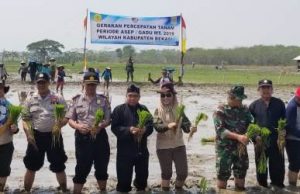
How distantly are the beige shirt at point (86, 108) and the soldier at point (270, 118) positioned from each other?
2.25m

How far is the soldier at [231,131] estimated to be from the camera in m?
7.20

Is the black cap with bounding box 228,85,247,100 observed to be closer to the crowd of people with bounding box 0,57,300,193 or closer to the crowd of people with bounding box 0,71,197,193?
the crowd of people with bounding box 0,57,300,193

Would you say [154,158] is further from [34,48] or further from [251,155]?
[34,48]

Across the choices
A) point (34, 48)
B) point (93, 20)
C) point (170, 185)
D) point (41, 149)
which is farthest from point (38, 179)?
point (34, 48)

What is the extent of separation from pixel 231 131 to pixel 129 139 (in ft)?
4.85

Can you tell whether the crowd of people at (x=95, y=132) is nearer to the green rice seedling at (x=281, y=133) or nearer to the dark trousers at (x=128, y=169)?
the dark trousers at (x=128, y=169)

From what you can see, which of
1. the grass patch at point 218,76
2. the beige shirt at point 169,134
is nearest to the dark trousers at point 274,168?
the beige shirt at point 169,134

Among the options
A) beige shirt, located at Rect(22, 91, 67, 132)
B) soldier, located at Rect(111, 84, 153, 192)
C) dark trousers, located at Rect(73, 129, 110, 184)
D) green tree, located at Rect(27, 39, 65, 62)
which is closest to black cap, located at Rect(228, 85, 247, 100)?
soldier, located at Rect(111, 84, 153, 192)

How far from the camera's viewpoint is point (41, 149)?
710 cm

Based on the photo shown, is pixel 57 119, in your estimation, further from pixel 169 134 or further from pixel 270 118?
pixel 270 118

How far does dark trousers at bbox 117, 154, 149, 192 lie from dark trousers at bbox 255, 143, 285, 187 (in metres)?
1.84

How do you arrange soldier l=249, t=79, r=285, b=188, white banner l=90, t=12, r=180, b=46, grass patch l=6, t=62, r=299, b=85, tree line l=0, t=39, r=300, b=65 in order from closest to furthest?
Result: soldier l=249, t=79, r=285, b=188 < white banner l=90, t=12, r=180, b=46 < grass patch l=6, t=62, r=299, b=85 < tree line l=0, t=39, r=300, b=65

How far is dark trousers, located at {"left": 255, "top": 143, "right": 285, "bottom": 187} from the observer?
7.66 m

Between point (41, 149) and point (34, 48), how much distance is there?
110197 mm
